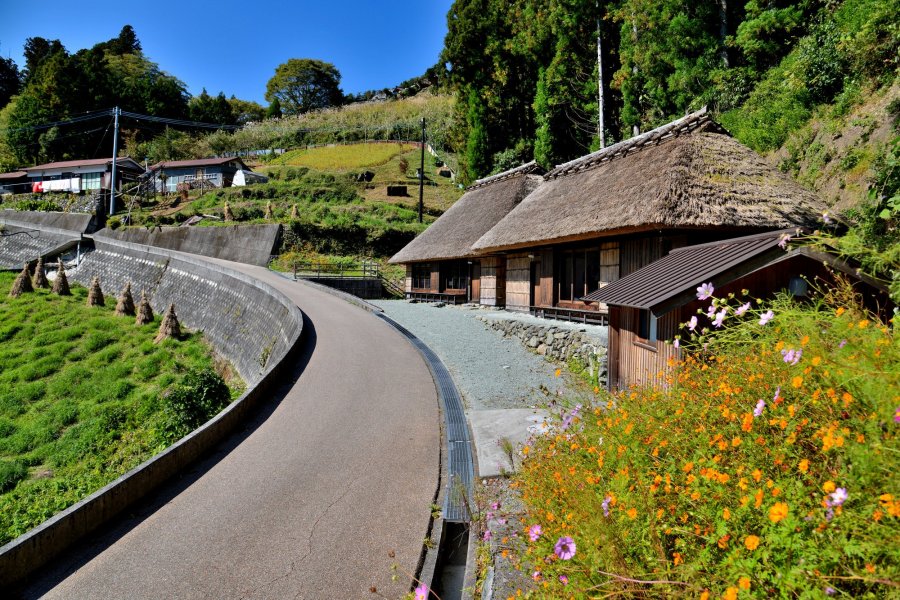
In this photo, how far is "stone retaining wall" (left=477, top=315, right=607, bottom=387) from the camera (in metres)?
9.86

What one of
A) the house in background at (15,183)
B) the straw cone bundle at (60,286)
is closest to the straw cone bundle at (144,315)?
the straw cone bundle at (60,286)

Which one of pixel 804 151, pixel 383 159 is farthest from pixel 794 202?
pixel 383 159

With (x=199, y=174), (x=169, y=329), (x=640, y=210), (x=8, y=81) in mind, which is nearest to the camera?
(x=640, y=210)

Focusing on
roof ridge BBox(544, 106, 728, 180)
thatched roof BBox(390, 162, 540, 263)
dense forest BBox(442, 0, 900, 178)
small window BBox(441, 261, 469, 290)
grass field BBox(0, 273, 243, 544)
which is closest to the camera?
grass field BBox(0, 273, 243, 544)

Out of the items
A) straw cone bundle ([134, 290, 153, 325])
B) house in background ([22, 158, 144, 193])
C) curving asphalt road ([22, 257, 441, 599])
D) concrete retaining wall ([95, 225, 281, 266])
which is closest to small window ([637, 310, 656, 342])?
curving asphalt road ([22, 257, 441, 599])

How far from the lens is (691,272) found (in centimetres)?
635

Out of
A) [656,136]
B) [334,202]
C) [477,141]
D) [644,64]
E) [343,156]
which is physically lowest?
[656,136]

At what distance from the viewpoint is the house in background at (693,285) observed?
5.65 meters

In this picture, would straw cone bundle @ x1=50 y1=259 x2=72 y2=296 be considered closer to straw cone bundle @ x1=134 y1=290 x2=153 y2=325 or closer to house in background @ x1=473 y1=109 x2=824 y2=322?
straw cone bundle @ x1=134 y1=290 x2=153 y2=325

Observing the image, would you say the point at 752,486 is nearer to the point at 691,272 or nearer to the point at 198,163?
the point at 691,272

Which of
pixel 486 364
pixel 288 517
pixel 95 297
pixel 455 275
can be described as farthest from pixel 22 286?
pixel 288 517

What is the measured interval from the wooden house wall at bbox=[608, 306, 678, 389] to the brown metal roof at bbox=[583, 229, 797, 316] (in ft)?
1.84

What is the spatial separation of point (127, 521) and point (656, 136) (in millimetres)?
13798

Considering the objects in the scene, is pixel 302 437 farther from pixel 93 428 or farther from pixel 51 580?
pixel 93 428
